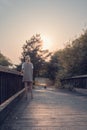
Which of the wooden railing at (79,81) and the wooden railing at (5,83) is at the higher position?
the wooden railing at (79,81)

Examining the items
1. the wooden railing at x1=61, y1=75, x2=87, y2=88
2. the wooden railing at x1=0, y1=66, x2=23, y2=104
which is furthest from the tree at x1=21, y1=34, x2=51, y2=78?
the wooden railing at x1=0, y1=66, x2=23, y2=104

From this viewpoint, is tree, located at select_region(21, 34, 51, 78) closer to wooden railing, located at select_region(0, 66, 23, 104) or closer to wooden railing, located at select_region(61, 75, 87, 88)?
wooden railing, located at select_region(61, 75, 87, 88)

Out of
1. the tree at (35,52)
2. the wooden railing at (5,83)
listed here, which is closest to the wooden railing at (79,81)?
the wooden railing at (5,83)

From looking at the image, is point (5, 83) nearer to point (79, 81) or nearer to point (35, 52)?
point (79, 81)

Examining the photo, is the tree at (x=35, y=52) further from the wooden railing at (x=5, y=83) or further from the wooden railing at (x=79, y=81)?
the wooden railing at (x=5, y=83)

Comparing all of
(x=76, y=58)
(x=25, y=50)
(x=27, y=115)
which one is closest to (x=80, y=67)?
(x=76, y=58)

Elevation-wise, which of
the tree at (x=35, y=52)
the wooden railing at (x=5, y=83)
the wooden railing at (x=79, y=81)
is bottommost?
the wooden railing at (x=5, y=83)

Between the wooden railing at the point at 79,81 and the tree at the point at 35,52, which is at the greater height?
the tree at the point at 35,52

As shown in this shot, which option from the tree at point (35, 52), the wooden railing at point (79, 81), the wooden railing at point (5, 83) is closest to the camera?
the wooden railing at point (5, 83)

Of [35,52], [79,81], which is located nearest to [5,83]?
[79,81]

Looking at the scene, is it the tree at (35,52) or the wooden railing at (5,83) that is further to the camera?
the tree at (35,52)

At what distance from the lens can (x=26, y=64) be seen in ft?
54.5

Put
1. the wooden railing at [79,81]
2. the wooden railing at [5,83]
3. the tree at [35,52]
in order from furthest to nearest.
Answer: the tree at [35,52] → the wooden railing at [79,81] → the wooden railing at [5,83]

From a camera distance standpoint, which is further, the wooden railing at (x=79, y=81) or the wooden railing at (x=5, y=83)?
the wooden railing at (x=79, y=81)
